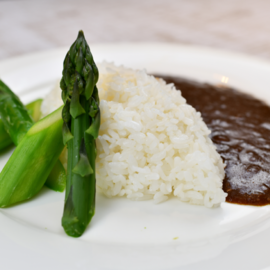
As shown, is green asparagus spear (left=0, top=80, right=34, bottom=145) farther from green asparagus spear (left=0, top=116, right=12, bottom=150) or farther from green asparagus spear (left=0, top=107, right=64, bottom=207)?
green asparagus spear (left=0, top=107, right=64, bottom=207)

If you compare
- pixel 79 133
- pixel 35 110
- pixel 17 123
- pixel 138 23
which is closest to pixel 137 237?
pixel 79 133

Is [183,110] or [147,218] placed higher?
[183,110]

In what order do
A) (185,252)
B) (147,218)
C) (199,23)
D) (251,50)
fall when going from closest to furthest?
1. (185,252)
2. (147,218)
3. (251,50)
4. (199,23)

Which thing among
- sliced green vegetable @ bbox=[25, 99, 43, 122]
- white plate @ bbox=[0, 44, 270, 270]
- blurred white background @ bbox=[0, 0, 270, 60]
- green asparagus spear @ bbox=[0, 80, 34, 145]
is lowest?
white plate @ bbox=[0, 44, 270, 270]

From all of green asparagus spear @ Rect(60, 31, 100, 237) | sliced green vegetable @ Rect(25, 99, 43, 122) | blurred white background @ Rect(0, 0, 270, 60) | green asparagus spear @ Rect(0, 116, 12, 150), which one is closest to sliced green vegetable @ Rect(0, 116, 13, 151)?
green asparagus spear @ Rect(0, 116, 12, 150)

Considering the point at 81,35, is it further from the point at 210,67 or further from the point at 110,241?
the point at 210,67

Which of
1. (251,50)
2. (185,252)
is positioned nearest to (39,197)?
(185,252)

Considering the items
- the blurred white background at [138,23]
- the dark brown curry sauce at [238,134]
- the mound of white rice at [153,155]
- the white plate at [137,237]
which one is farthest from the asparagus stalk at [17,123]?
the blurred white background at [138,23]
